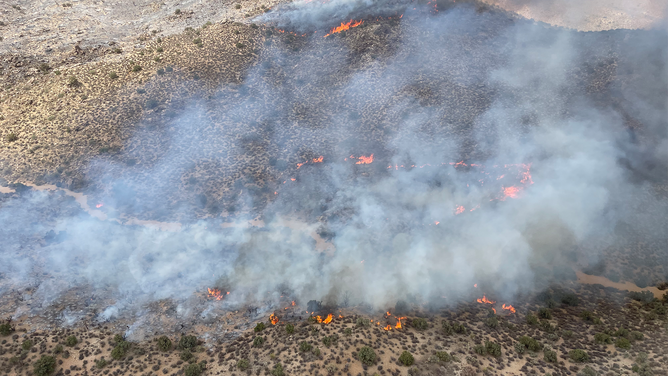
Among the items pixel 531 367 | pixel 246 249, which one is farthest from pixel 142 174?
pixel 531 367

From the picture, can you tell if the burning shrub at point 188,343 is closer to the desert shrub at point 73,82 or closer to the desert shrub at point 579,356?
the desert shrub at point 579,356

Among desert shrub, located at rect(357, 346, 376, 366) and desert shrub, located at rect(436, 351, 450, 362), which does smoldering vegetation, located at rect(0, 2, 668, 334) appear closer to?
desert shrub, located at rect(357, 346, 376, 366)

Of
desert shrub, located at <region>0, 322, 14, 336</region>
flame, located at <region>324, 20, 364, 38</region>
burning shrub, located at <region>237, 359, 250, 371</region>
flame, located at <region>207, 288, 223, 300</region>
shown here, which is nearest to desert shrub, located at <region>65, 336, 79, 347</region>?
desert shrub, located at <region>0, 322, 14, 336</region>

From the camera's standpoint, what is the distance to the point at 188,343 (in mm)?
23938

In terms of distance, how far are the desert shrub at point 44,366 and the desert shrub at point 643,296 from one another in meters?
42.1

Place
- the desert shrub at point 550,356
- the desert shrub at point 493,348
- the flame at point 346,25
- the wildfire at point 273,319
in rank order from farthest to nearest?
the flame at point 346,25 < the wildfire at point 273,319 < the desert shrub at point 493,348 < the desert shrub at point 550,356

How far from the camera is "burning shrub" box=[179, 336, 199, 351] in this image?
23.8 m

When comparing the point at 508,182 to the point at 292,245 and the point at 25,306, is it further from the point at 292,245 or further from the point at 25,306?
the point at 25,306

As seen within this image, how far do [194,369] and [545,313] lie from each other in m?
25.1

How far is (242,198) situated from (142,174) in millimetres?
11653

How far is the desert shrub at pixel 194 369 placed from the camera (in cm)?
2148

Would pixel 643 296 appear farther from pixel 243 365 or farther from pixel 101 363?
pixel 101 363

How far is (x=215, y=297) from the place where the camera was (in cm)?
2844

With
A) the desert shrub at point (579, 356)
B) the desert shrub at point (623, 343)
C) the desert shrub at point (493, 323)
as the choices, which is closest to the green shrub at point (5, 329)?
the desert shrub at point (493, 323)
